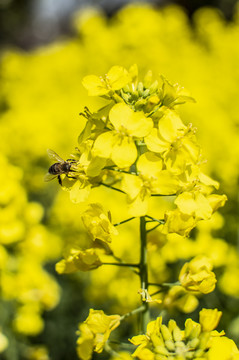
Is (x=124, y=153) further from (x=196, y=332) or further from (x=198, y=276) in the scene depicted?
(x=196, y=332)

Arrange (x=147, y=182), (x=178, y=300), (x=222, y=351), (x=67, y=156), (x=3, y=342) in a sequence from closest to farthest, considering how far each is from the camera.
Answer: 1. (x=222, y=351)
2. (x=147, y=182)
3. (x=178, y=300)
4. (x=3, y=342)
5. (x=67, y=156)

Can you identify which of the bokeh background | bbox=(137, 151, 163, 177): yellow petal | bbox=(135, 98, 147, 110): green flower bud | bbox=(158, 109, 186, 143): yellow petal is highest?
bbox=(135, 98, 147, 110): green flower bud

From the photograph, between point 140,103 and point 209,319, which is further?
point 140,103

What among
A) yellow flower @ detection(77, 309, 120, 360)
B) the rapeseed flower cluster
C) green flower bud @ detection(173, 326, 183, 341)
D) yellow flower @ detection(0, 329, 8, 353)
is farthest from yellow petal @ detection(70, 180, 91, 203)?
yellow flower @ detection(0, 329, 8, 353)

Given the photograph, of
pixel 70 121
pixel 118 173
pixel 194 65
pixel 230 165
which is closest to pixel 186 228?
pixel 118 173

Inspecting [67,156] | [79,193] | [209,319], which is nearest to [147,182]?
[79,193]

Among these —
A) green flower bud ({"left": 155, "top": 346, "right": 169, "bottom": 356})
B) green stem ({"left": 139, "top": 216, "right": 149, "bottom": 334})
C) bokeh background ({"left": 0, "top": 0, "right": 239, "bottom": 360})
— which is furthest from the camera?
bokeh background ({"left": 0, "top": 0, "right": 239, "bottom": 360})

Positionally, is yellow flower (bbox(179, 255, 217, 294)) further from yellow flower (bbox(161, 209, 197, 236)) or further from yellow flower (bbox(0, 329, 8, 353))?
yellow flower (bbox(0, 329, 8, 353))
